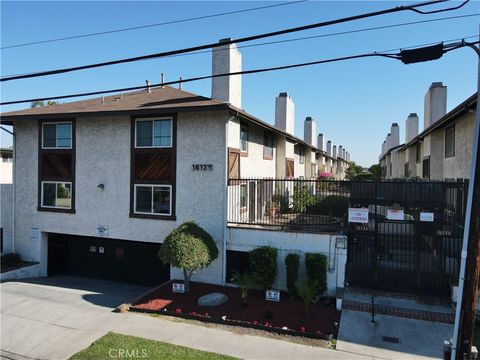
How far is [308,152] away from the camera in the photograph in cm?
3088

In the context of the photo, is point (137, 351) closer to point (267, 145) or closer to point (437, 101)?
point (267, 145)

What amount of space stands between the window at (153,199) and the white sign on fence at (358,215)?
21.8ft

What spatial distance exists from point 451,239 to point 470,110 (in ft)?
13.3

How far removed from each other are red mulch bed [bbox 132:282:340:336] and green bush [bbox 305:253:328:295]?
0.54m

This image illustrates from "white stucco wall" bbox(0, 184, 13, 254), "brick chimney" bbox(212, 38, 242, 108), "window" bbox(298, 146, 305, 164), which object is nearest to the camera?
"brick chimney" bbox(212, 38, 242, 108)

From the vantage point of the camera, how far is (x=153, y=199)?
45.4ft

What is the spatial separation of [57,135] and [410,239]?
47.7ft

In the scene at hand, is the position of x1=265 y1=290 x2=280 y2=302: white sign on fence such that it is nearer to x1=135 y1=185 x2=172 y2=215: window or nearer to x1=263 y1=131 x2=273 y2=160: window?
x1=135 y1=185 x2=172 y2=215: window

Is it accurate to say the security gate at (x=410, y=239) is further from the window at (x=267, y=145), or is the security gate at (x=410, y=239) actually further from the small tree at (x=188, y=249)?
the window at (x=267, y=145)

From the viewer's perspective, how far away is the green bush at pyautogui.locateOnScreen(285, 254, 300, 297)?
11039 mm

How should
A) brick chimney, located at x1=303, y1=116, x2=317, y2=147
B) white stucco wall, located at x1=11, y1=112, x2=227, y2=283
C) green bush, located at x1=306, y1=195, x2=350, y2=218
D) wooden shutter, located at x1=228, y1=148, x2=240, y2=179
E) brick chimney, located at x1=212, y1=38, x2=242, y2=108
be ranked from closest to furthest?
white stucco wall, located at x1=11, y1=112, x2=227, y2=283 < wooden shutter, located at x1=228, y1=148, x2=240, y2=179 < green bush, located at x1=306, y1=195, x2=350, y2=218 < brick chimney, located at x1=212, y1=38, x2=242, y2=108 < brick chimney, located at x1=303, y1=116, x2=317, y2=147

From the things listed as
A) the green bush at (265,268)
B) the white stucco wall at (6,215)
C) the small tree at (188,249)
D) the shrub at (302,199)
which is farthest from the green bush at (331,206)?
the white stucco wall at (6,215)

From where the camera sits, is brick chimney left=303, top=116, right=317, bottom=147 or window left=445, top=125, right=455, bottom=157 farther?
brick chimney left=303, top=116, right=317, bottom=147

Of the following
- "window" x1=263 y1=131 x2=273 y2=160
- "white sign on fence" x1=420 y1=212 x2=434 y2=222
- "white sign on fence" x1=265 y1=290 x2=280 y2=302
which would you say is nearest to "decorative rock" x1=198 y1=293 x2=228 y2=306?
"white sign on fence" x1=265 y1=290 x2=280 y2=302
